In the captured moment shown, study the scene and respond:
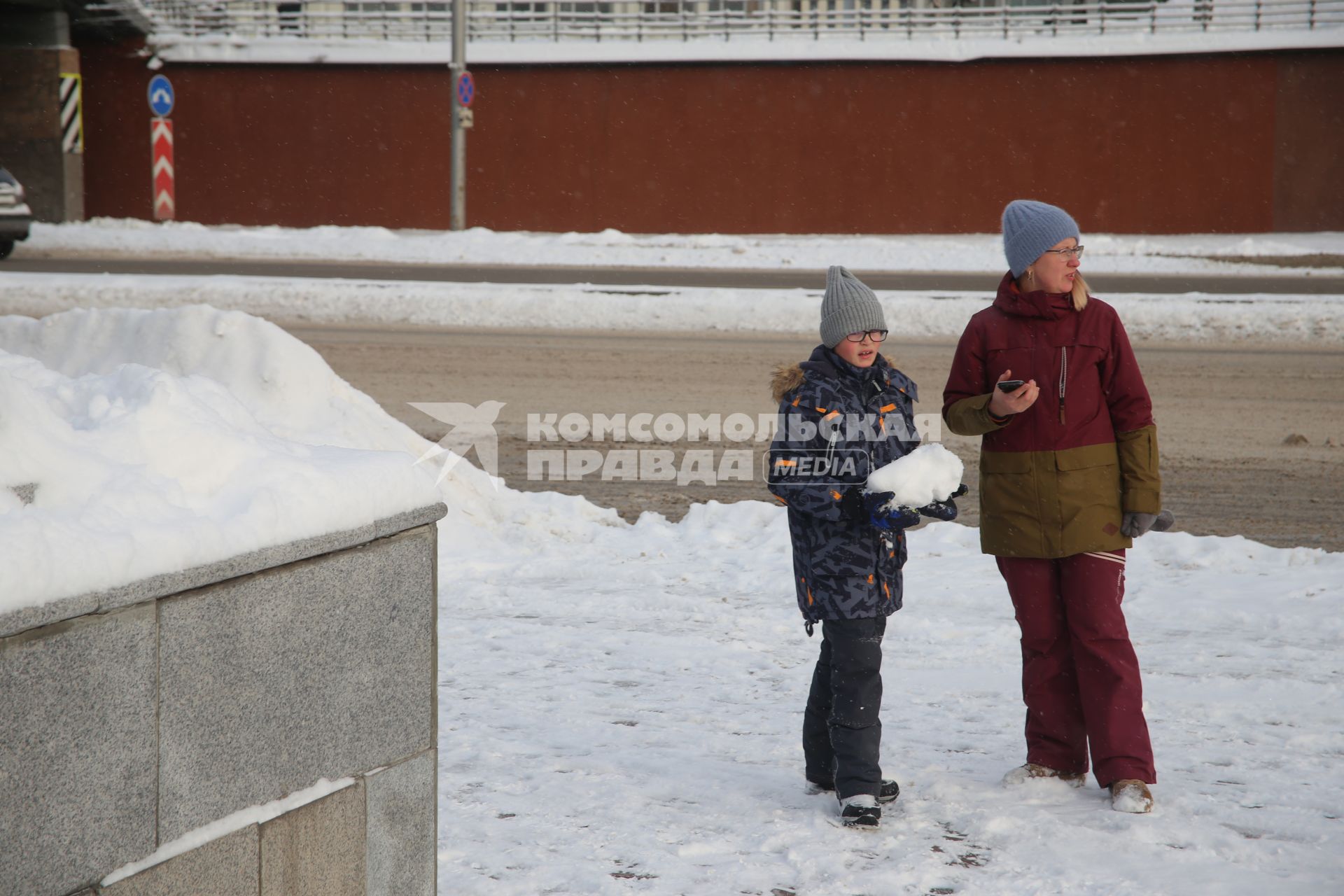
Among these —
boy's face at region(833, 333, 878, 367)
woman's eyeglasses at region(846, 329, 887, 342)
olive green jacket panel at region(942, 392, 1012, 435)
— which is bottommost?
olive green jacket panel at region(942, 392, 1012, 435)

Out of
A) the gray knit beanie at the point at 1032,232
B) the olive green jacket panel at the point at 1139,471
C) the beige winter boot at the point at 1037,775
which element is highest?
the gray knit beanie at the point at 1032,232

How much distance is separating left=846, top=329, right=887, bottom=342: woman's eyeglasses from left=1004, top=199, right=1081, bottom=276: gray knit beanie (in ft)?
1.39

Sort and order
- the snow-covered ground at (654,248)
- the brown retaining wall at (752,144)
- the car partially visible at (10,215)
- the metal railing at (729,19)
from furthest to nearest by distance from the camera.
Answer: the metal railing at (729,19), the brown retaining wall at (752,144), the snow-covered ground at (654,248), the car partially visible at (10,215)

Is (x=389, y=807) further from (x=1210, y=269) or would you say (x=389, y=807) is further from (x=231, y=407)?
(x=1210, y=269)

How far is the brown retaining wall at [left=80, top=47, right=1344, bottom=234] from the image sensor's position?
22250mm

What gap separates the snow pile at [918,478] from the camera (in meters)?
3.29

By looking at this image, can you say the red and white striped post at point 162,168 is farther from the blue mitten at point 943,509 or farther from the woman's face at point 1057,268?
the blue mitten at point 943,509

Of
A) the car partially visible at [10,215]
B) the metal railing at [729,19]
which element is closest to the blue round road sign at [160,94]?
the car partially visible at [10,215]

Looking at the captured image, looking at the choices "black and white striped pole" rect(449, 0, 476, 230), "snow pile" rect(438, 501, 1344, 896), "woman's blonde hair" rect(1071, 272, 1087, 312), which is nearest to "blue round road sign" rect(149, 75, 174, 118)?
"black and white striped pole" rect(449, 0, 476, 230)

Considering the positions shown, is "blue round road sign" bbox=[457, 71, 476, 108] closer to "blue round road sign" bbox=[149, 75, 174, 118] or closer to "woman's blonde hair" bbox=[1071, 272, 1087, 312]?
"blue round road sign" bbox=[149, 75, 174, 118]

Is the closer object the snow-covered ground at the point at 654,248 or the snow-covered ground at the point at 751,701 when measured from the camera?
the snow-covered ground at the point at 751,701

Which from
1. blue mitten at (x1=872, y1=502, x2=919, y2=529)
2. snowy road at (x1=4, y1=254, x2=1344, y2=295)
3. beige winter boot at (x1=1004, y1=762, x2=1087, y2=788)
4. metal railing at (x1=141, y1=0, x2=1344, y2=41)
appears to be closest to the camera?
blue mitten at (x1=872, y1=502, x2=919, y2=529)

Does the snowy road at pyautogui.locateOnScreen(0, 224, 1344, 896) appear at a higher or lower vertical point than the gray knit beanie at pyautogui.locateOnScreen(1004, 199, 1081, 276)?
lower

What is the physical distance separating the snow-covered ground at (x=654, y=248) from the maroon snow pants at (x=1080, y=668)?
14.9 m
